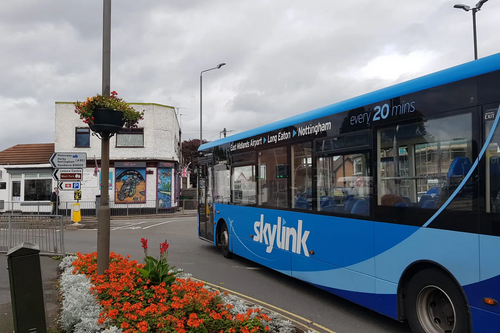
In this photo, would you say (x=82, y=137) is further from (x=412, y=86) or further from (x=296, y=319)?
(x=412, y=86)

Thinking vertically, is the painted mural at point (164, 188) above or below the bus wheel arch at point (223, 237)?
above

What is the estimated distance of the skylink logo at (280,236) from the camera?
7.01 m

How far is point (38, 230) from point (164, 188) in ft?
62.5

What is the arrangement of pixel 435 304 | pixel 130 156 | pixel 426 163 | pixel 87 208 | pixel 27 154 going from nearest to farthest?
pixel 435 304 < pixel 426 163 < pixel 87 208 < pixel 130 156 < pixel 27 154

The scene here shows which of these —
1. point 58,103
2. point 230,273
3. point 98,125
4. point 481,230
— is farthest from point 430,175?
point 58,103

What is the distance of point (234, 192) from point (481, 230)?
6530 millimetres

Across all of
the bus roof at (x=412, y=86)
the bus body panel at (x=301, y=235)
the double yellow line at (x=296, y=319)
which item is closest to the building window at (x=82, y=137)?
the bus body panel at (x=301, y=235)

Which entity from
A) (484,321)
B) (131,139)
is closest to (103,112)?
(484,321)

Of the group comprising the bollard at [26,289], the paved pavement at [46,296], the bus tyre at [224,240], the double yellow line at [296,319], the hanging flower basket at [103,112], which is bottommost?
the double yellow line at [296,319]

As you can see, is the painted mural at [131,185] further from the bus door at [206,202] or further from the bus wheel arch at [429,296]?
the bus wheel arch at [429,296]

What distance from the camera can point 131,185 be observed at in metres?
29.0

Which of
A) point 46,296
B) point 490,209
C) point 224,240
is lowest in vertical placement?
point 46,296

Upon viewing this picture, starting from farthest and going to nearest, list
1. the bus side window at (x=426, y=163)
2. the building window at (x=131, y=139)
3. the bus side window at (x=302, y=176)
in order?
1. the building window at (x=131, y=139)
2. the bus side window at (x=302, y=176)
3. the bus side window at (x=426, y=163)

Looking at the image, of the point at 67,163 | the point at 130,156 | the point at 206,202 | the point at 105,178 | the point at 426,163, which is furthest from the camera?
the point at 130,156
